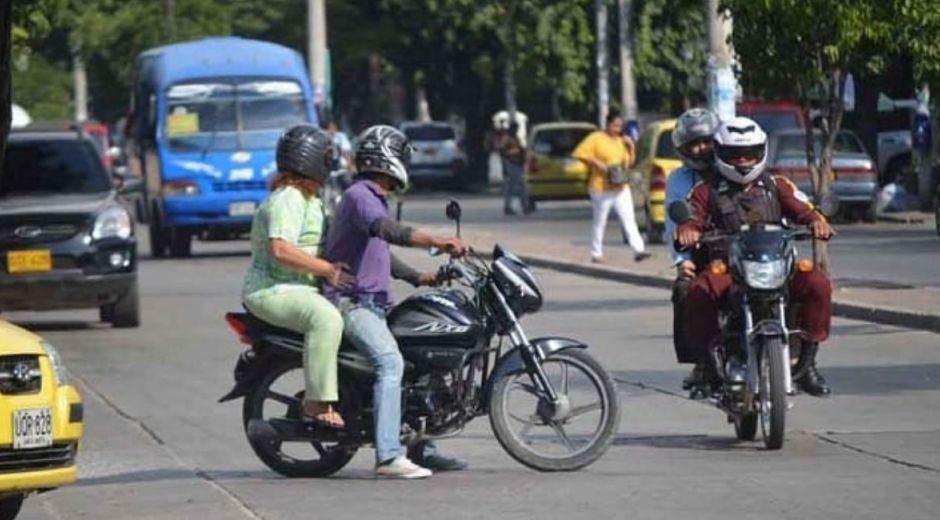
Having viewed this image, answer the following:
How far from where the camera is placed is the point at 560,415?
12391 millimetres

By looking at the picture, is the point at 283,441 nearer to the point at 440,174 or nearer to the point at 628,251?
the point at 628,251

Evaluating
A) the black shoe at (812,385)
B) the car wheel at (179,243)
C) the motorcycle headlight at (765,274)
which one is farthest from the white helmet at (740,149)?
→ the car wheel at (179,243)

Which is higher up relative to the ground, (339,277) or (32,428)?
(339,277)

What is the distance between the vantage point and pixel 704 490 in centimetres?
1170

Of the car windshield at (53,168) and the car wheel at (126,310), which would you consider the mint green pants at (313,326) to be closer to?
the car wheel at (126,310)

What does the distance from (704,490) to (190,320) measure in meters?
14.0

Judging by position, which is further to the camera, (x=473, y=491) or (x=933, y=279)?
(x=933, y=279)

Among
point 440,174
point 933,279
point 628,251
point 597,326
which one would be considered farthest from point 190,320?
point 440,174

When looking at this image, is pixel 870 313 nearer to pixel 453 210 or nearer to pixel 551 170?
pixel 453 210

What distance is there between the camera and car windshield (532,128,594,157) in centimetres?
5244

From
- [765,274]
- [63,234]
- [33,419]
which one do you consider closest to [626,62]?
[63,234]

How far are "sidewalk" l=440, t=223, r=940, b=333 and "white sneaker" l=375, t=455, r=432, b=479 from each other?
30.1ft

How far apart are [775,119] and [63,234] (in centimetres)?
2057

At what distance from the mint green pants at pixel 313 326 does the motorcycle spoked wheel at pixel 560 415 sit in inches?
31.0
